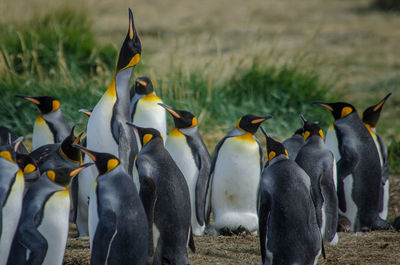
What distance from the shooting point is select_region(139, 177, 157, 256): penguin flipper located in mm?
3750

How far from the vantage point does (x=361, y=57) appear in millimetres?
13016

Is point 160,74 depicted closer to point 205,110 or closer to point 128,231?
point 205,110

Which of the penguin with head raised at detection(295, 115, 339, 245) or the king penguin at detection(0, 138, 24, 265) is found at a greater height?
the king penguin at detection(0, 138, 24, 265)

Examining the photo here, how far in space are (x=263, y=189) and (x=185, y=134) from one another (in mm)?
1280

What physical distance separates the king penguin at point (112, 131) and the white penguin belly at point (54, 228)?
1.04 metres

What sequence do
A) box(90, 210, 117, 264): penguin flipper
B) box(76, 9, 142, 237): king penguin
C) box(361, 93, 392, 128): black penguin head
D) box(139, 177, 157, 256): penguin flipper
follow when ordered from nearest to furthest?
1. box(90, 210, 117, 264): penguin flipper
2. box(139, 177, 157, 256): penguin flipper
3. box(76, 9, 142, 237): king penguin
4. box(361, 93, 392, 128): black penguin head

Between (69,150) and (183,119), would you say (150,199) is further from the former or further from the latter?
(183,119)

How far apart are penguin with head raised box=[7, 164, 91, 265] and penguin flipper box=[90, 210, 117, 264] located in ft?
0.90

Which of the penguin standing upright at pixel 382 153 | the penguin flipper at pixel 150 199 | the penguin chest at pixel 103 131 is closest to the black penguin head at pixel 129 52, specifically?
the penguin chest at pixel 103 131

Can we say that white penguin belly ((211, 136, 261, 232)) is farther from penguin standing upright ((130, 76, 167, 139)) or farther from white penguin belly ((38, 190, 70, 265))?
white penguin belly ((38, 190, 70, 265))

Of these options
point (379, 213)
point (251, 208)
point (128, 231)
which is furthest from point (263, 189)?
point (379, 213)

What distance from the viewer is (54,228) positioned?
353 cm

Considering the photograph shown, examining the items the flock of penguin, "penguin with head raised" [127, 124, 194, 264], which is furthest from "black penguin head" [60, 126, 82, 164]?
"penguin with head raised" [127, 124, 194, 264]

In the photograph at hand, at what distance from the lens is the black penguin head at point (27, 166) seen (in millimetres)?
3977
